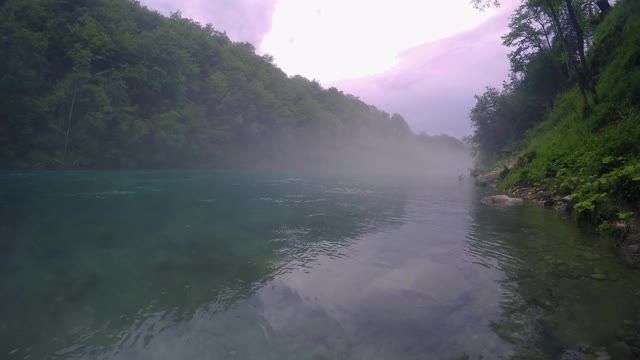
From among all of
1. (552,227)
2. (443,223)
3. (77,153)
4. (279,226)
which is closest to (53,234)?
(279,226)

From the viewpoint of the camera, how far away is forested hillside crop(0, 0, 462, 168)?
40.1m

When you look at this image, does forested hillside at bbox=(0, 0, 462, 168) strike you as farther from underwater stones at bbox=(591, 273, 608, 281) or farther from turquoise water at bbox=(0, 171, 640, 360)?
underwater stones at bbox=(591, 273, 608, 281)

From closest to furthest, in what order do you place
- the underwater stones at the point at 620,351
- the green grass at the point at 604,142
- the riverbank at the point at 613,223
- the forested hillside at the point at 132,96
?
1. the underwater stones at the point at 620,351
2. the riverbank at the point at 613,223
3. the green grass at the point at 604,142
4. the forested hillside at the point at 132,96

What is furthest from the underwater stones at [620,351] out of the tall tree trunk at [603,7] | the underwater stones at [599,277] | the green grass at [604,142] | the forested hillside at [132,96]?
the forested hillside at [132,96]

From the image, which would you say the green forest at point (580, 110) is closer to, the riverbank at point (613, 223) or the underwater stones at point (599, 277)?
the riverbank at point (613, 223)

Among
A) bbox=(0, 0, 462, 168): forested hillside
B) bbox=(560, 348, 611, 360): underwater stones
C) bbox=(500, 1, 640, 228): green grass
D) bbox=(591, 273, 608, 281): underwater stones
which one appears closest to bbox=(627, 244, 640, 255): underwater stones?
bbox=(591, 273, 608, 281): underwater stones

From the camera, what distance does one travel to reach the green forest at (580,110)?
10.5 meters

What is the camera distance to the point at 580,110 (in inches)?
793

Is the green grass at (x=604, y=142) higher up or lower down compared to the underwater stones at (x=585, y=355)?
higher up

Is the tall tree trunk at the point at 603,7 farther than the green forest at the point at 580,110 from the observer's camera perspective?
Yes

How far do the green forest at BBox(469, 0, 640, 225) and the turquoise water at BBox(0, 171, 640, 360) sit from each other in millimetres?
1655

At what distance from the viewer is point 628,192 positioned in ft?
29.6

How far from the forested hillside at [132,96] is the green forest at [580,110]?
47.7 meters

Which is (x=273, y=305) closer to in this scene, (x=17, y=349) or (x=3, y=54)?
(x=17, y=349)
